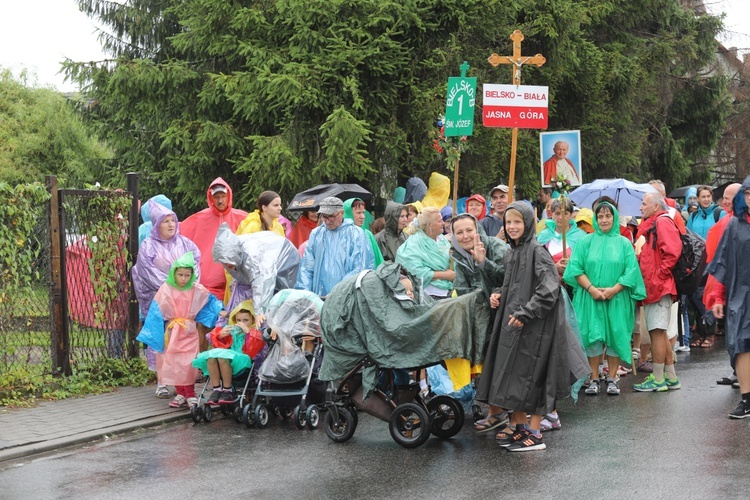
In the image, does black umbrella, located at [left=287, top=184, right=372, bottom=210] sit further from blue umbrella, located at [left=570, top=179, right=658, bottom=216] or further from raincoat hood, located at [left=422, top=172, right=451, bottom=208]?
blue umbrella, located at [left=570, top=179, right=658, bottom=216]

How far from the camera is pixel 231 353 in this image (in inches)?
375

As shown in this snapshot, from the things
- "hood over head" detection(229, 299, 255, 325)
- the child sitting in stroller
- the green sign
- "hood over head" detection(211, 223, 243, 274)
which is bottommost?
the child sitting in stroller

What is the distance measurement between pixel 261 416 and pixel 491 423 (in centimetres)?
201

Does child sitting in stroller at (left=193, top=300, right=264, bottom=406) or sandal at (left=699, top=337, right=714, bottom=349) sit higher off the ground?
child sitting in stroller at (left=193, top=300, right=264, bottom=406)

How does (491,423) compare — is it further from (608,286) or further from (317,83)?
(317,83)

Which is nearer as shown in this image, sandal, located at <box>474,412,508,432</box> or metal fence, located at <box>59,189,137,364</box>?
sandal, located at <box>474,412,508,432</box>

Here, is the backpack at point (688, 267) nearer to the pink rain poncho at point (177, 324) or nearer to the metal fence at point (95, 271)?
the pink rain poncho at point (177, 324)

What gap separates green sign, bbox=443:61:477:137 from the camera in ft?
43.1

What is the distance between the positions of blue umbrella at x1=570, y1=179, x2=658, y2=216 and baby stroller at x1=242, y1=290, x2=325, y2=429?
6.64m

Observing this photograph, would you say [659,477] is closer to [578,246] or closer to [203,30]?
[578,246]

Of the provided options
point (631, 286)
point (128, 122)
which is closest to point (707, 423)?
point (631, 286)

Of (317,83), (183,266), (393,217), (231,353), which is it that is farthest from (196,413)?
(317,83)

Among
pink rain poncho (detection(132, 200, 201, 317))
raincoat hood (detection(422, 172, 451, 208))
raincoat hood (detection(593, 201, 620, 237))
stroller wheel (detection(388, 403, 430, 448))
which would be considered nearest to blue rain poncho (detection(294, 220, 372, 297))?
pink rain poncho (detection(132, 200, 201, 317))

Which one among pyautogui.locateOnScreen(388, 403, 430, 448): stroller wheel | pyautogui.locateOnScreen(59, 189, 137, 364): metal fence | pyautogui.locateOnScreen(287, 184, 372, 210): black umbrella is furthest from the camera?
pyautogui.locateOnScreen(287, 184, 372, 210): black umbrella
